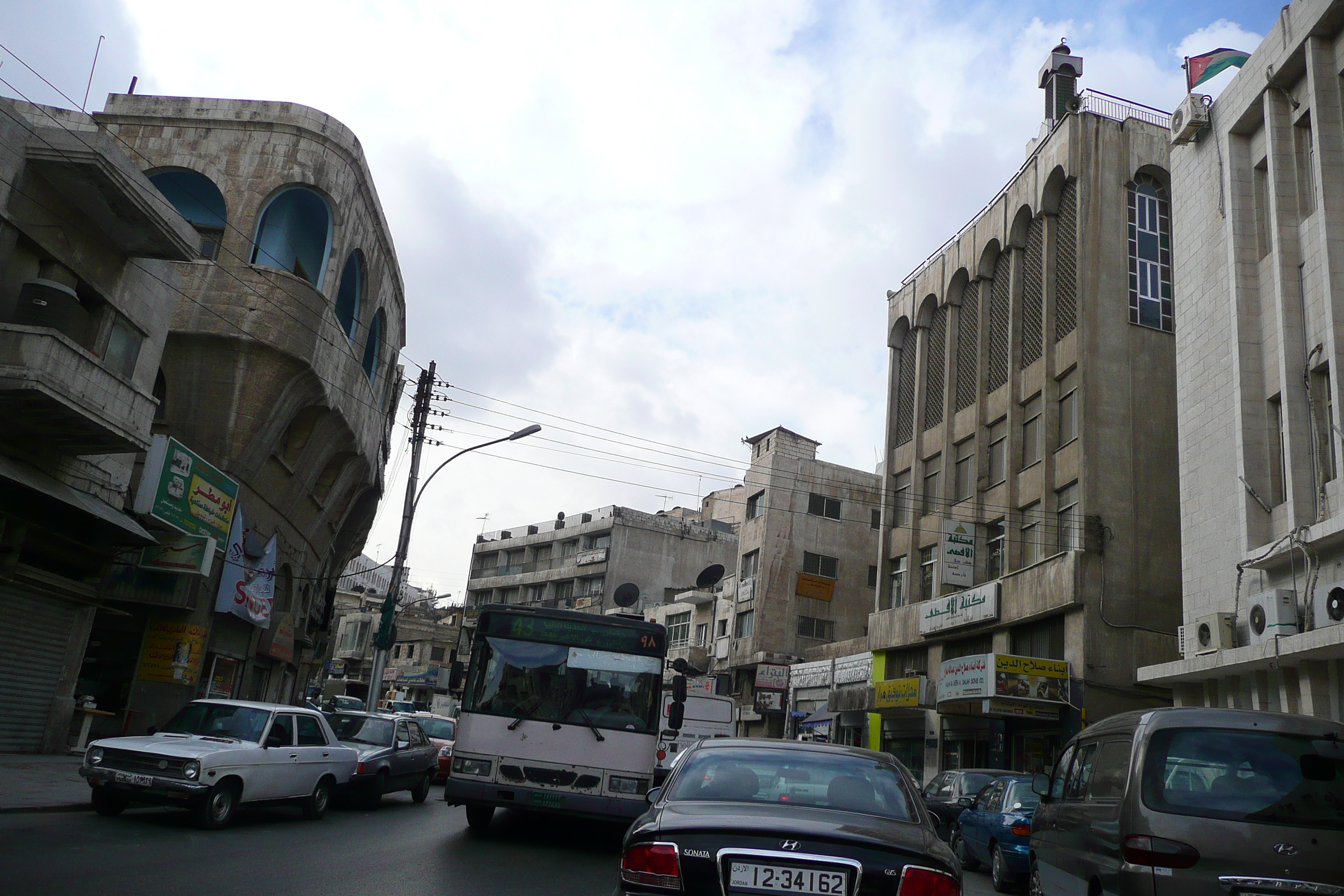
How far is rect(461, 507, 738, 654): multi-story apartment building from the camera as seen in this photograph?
2731 inches

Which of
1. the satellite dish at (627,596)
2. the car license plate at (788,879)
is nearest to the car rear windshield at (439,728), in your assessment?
the satellite dish at (627,596)

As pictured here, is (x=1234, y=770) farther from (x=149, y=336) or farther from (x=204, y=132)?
(x=204, y=132)

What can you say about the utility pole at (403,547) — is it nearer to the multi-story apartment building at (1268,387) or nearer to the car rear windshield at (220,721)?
the car rear windshield at (220,721)

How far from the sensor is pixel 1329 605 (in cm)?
1551

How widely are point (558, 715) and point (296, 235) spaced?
761 inches

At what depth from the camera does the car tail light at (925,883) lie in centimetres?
434

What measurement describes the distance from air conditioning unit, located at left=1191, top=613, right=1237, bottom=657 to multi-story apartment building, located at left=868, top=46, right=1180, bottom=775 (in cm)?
590

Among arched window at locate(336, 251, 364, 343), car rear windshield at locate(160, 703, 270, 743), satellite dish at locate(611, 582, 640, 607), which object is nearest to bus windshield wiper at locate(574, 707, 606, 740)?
car rear windshield at locate(160, 703, 270, 743)

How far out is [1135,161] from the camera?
1133 inches

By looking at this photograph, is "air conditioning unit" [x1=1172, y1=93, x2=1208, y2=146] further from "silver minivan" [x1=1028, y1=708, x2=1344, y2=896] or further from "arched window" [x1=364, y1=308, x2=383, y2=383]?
"arched window" [x1=364, y1=308, x2=383, y2=383]

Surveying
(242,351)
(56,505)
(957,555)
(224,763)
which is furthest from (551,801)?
(957,555)

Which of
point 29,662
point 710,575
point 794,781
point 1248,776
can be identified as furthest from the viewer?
point 710,575

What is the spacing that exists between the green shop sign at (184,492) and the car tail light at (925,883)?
63.3 feet

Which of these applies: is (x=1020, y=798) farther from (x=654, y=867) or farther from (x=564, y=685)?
(x=654, y=867)
